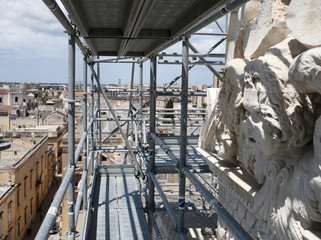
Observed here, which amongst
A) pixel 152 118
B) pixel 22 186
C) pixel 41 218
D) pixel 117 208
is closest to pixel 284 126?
pixel 152 118

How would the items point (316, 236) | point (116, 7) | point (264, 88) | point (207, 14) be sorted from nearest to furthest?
point (316, 236) < point (264, 88) < point (207, 14) < point (116, 7)

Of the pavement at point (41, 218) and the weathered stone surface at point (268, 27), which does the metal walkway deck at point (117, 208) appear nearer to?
the weathered stone surface at point (268, 27)

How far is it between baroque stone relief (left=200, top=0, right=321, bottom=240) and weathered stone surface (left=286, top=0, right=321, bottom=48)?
1cm

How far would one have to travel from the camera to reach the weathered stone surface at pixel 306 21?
5.94 ft

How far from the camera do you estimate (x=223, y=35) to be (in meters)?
6.19

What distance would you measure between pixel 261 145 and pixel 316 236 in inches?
24.9

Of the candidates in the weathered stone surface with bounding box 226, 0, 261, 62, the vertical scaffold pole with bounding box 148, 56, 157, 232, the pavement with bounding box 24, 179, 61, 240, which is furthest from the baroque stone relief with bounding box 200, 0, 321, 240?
the pavement with bounding box 24, 179, 61, 240

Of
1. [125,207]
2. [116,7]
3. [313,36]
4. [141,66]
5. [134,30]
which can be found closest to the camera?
[313,36]

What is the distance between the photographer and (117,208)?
5500 mm

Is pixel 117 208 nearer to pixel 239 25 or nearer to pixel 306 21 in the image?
pixel 239 25

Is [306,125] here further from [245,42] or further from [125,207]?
[125,207]

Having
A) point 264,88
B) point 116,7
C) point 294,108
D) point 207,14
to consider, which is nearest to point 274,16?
point 207,14

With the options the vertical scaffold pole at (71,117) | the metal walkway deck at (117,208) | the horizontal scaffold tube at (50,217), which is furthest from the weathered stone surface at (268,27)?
the metal walkway deck at (117,208)

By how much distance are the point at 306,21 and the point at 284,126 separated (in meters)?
0.60
